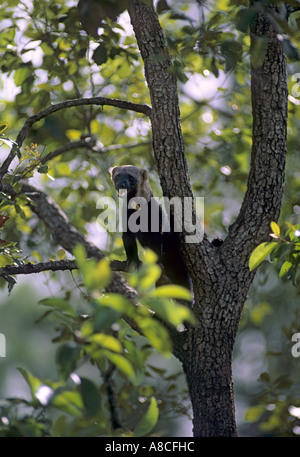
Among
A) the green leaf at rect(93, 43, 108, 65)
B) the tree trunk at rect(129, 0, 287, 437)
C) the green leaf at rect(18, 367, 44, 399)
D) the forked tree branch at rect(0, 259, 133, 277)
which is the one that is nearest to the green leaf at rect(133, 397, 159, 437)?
the green leaf at rect(18, 367, 44, 399)

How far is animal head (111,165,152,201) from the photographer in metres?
5.49

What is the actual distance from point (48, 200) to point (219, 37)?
2178mm

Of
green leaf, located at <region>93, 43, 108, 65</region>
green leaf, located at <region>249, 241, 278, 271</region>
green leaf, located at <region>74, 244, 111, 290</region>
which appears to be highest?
green leaf, located at <region>93, 43, 108, 65</region>

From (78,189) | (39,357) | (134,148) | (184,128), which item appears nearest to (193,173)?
(184,128)

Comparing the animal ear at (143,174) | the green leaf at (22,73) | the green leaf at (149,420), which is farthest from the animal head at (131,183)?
the green leaf at (149,420)

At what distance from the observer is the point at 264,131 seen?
3.91m

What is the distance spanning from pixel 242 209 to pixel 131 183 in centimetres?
180

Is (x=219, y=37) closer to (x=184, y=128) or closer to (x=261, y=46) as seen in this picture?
(x=261, y=46)

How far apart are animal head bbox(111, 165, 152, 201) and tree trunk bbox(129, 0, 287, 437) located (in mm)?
1669

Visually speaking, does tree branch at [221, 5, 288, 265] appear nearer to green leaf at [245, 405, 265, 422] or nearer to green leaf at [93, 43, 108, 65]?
green leaf at [245, 405, 265, 422]

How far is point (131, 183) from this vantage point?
5543mm

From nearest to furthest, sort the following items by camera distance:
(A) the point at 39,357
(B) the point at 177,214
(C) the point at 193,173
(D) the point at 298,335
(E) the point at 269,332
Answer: (B) the point at 177,214 → (D) the point at 298,335 → (C) the point at 193,173 → (E) the point at 269,332 → (A) the point at 39,357

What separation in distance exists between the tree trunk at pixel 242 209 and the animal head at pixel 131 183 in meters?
1.67

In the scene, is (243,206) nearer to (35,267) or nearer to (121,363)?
(35,267)
